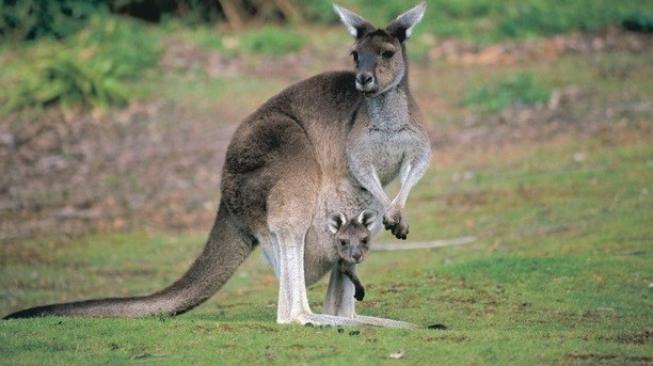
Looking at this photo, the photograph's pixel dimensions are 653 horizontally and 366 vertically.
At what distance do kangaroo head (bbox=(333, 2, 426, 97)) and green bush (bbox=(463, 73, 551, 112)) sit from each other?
8.97m

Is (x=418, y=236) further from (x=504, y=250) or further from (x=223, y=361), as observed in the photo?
(x=223, y=361)

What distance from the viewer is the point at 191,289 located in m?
7.24

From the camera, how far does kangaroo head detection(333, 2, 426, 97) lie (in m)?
7.00

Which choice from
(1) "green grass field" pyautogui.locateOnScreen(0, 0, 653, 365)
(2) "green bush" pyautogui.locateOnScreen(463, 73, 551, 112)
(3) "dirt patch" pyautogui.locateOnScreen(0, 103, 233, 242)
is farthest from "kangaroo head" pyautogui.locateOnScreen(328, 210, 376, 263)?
(2) "green bush" pyautogui.locateOnScreen(463, 73, 551, 112)

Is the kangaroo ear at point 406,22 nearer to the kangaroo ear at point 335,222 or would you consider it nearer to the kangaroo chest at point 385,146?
the kangaroo chest at point 385,146

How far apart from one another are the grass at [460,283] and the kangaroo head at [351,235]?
561 mm

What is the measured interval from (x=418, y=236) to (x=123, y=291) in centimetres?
279

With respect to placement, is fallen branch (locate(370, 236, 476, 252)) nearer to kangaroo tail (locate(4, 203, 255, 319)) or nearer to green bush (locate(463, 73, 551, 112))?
kangaroo tail (locate(4, 203, 255, 319))

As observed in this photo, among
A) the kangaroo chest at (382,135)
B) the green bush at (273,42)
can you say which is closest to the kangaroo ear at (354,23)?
the kangaroo chest at (382,135)

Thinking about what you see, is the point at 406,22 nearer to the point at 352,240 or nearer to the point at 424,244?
the point at 352,240

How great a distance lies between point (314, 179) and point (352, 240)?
0.45 m

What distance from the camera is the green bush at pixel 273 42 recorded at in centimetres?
1927

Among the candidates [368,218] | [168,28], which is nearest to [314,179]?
[368,218]

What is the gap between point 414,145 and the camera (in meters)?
7.22
